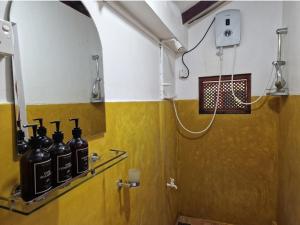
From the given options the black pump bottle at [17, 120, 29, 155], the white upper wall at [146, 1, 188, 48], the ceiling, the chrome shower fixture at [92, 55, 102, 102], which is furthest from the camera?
the ceiling

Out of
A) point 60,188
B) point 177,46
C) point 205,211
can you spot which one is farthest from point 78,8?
point 205,211

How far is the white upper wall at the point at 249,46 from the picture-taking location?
1881 mm

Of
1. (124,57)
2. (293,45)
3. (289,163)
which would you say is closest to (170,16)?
(124,57)

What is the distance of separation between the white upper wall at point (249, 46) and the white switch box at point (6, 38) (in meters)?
1.83

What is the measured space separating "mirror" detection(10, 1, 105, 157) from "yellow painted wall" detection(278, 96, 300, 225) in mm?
1277

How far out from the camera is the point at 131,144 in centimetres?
121

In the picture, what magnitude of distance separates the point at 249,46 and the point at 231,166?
121 centimetres

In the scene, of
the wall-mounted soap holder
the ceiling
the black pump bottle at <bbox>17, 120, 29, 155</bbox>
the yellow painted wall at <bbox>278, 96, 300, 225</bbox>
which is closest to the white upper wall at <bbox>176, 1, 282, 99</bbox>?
the ceiling

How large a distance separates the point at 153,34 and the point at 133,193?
3.83 ft

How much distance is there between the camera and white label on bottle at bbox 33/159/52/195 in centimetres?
50

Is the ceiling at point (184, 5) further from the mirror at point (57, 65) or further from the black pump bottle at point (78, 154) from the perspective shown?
the black pump bottle at point (78, 154)

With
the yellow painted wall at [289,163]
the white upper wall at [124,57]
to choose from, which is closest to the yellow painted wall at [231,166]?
the yellow painted wall at [289,163]

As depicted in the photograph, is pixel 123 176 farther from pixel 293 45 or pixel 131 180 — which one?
pixel 293 45

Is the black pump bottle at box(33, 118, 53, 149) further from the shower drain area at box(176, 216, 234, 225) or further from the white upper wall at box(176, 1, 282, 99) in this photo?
the shower drain area at box(176, 216, 234, 225)
